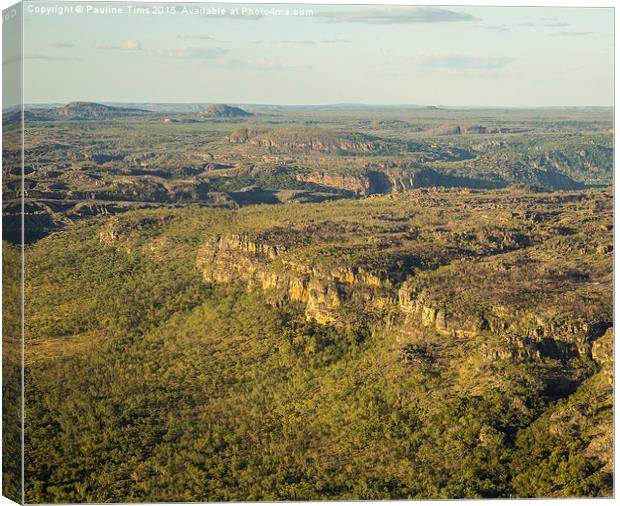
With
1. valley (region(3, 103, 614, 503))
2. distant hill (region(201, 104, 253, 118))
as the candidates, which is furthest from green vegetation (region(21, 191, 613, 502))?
distant hill (region(201, 104, 253, 118))

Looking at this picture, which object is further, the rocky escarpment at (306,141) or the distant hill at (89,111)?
the rocky escarpment at (306,141)

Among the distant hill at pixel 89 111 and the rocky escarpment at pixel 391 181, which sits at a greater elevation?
the distant hill at pixel 89 111

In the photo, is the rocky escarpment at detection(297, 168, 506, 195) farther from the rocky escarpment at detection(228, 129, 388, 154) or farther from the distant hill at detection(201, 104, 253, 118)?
the distant hill at detection(201, 104, 253, 118)

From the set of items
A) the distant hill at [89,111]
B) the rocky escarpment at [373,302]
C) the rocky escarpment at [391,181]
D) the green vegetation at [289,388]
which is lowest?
the green vegetation at [289,388]

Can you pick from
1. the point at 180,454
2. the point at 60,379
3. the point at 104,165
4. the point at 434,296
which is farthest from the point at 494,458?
the point at 104,165

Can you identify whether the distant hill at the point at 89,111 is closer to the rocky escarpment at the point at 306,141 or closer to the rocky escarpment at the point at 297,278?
the rocky escarpment at the point at 306,141

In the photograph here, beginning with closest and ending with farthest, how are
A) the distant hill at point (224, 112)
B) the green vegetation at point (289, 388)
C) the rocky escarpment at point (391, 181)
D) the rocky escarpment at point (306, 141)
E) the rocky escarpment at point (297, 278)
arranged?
the green vegetation at point (289, 388)
the rocky escarpment at point (297, 278)
the distant hill at point (224, 112)
the rocky escarpment at point (391, 181)
the rocky escarpment at point (306, 141)

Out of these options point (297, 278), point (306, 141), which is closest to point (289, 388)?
point (297, 278)

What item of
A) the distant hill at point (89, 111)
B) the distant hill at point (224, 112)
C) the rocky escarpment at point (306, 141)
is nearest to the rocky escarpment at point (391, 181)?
the rocky escarpment at point (306, 141)
